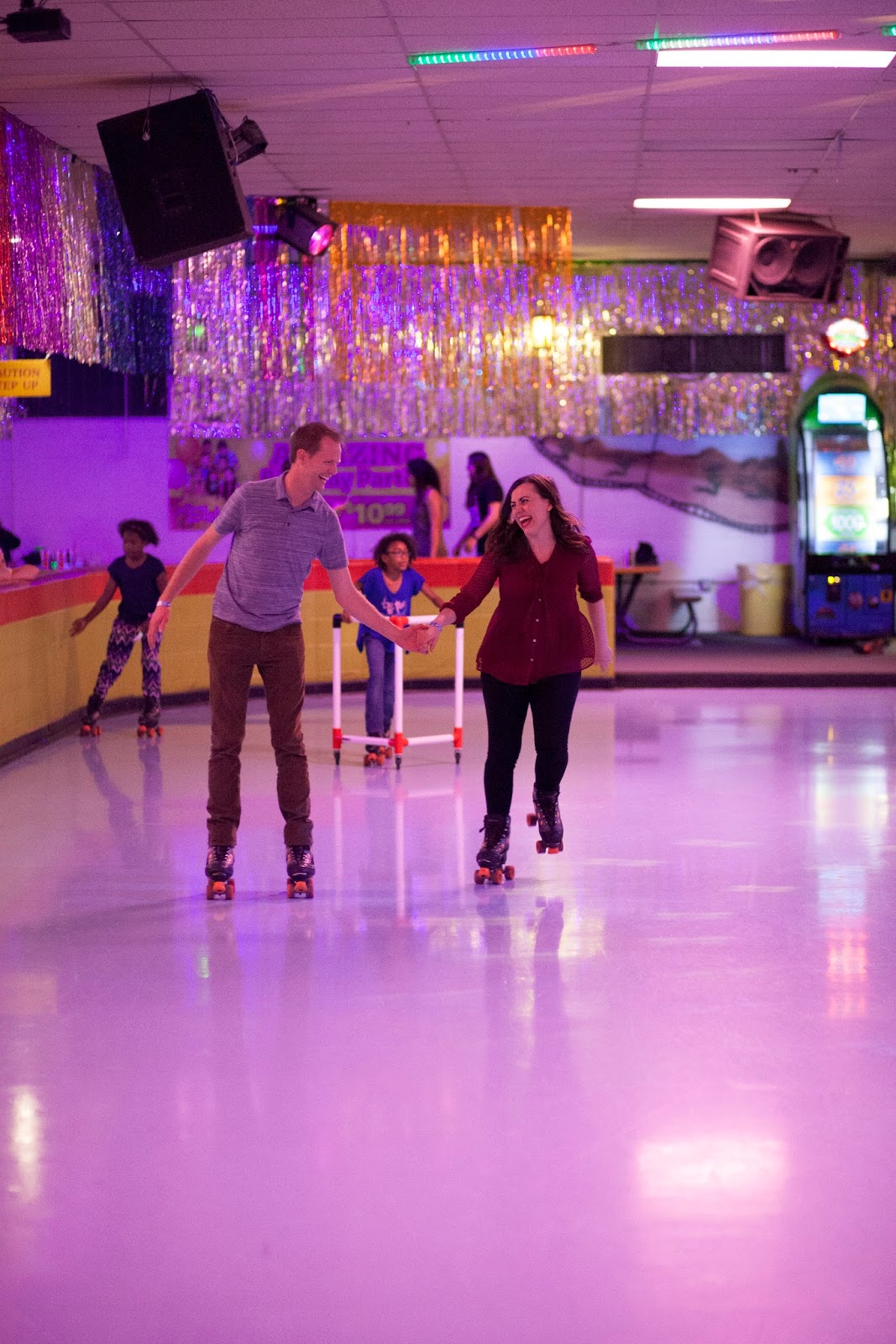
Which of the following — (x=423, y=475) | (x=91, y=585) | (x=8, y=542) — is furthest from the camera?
(x=423, y=475)

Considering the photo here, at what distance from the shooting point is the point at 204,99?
720 cm

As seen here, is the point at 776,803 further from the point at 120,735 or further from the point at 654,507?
the point at 654,507

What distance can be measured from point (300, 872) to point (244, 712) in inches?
24.7

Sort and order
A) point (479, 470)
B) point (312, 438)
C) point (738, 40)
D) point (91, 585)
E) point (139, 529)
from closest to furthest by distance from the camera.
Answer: point (312, 438)
point (738, 40)
point (139, 529)
point (91, 585)
point (479, 470)

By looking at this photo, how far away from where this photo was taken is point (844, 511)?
1378 centimetres

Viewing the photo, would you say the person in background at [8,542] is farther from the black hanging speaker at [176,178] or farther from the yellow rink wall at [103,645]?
the black hanging speaker at [176,178]

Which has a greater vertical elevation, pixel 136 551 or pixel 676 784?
pixel 136 551

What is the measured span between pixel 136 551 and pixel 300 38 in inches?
130

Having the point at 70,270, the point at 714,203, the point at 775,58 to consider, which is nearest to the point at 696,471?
the point at 714,203

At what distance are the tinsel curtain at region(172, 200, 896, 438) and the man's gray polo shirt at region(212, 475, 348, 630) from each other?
5.59 m

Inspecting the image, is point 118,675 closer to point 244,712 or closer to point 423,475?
point 423,475

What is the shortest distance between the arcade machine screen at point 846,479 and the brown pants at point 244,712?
927 centimetres

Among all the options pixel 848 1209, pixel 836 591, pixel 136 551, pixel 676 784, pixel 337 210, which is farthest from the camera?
pixel 836 591

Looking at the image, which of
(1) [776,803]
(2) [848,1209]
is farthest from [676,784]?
(2) [848,1209]
